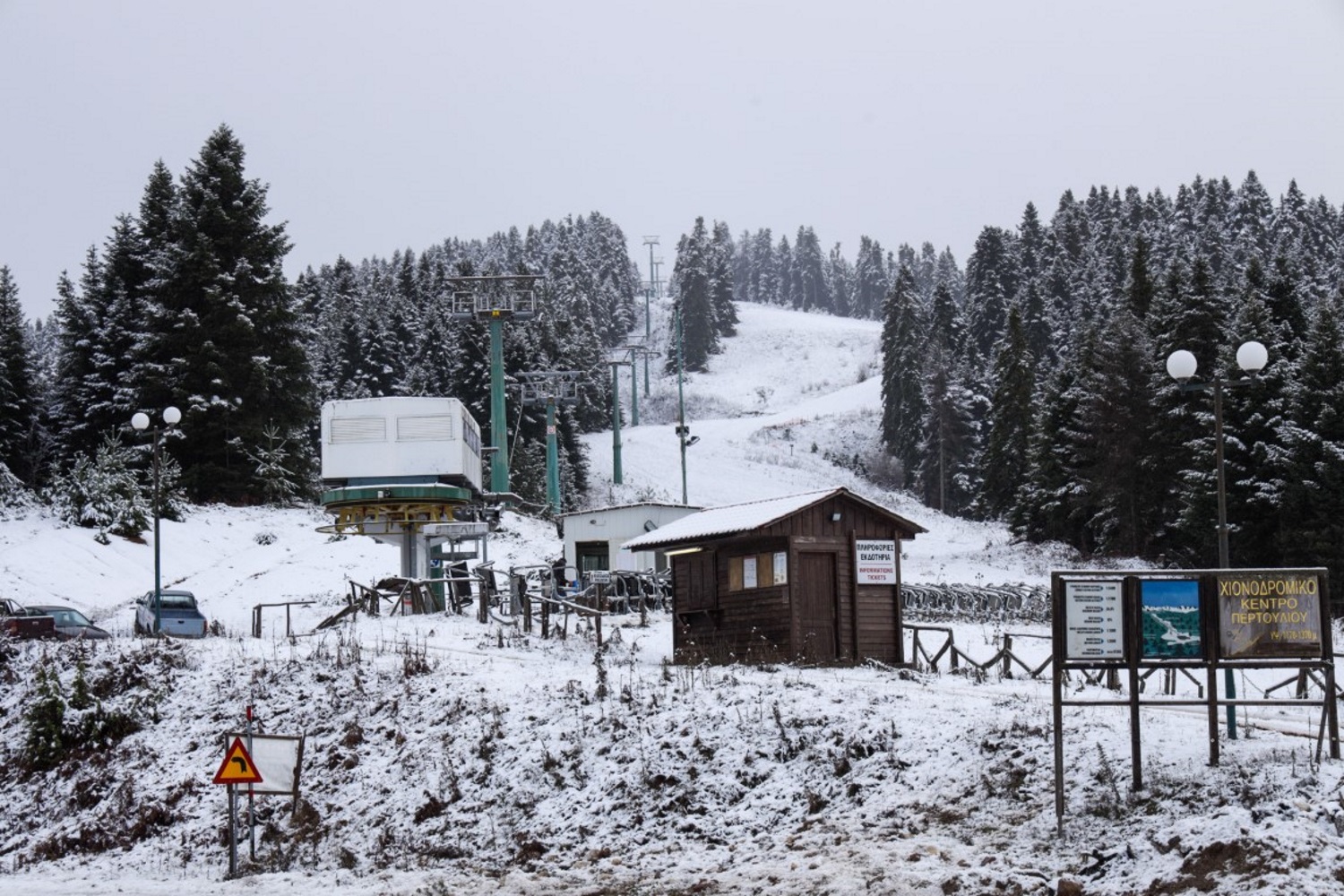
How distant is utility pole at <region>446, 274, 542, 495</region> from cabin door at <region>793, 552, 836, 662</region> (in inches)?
1528

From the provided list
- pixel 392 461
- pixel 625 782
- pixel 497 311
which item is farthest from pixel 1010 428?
pixel 625 782

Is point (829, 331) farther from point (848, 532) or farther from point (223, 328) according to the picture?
point (848, 532)

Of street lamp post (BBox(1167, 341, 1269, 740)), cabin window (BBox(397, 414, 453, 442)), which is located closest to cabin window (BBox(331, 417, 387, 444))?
cabin window (BBox(397, 414, 453, 442))

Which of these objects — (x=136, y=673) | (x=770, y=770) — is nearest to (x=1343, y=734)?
(x=770, y=770)

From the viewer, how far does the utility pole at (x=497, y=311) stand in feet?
210

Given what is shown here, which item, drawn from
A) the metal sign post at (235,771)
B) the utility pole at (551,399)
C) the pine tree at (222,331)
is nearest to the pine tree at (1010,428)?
the utility pole at (551,399)

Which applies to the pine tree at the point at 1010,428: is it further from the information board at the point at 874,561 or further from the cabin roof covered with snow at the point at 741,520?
the information board at the point at 874,561

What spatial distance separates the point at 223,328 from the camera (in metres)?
59.3

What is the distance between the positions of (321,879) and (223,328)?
4724cm

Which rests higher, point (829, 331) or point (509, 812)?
point (829, 331)

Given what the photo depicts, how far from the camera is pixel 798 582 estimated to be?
2492cm

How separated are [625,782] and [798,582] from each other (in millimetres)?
8475

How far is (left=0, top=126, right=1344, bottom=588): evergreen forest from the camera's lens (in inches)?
1881

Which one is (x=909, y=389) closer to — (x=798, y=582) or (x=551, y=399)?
(x=551, y=399)
